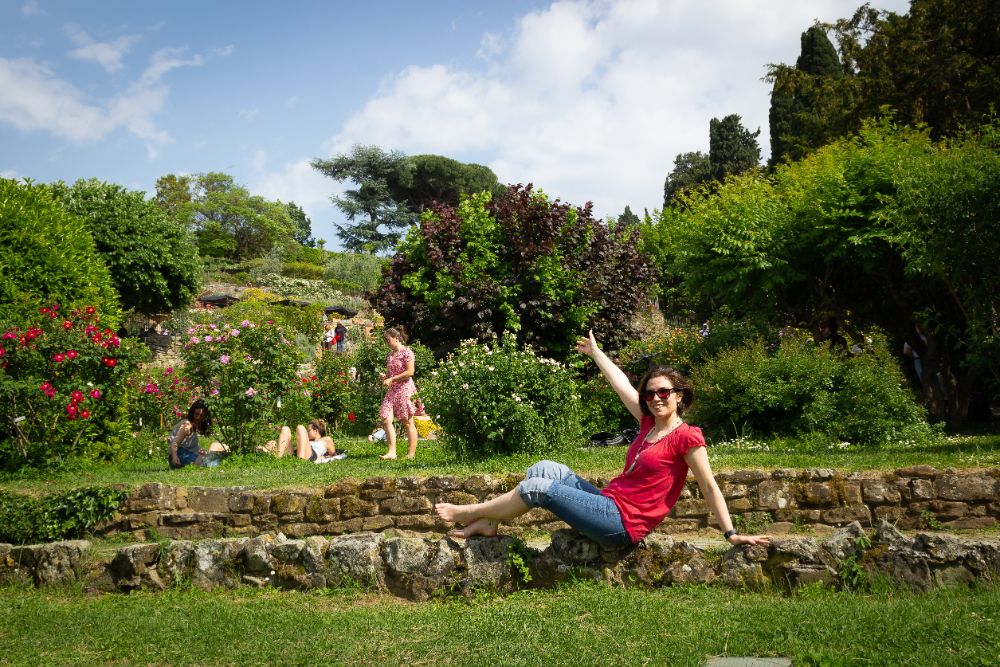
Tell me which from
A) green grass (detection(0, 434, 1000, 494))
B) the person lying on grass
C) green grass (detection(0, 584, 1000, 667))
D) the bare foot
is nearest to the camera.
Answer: green grass (detection(0, 584, 1000, 667))

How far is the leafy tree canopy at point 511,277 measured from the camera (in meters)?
14.8

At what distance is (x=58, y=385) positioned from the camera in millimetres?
9781

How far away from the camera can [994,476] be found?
6137 mm

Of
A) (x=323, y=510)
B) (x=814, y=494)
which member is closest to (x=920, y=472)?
(x=814, y=494)

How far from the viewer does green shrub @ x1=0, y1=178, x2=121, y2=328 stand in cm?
1084

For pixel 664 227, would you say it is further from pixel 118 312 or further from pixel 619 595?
pixel 619 595

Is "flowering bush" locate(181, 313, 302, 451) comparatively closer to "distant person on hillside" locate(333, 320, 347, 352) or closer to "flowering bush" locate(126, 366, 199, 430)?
"flowering bush" locate(126, 366, 199, 430)

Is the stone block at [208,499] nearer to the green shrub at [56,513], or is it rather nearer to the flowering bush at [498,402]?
the green shrub at [56,513]

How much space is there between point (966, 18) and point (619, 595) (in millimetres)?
17692

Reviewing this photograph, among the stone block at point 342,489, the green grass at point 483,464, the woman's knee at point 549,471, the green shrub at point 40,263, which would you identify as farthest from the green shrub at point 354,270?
the woman's knee at point 549,471

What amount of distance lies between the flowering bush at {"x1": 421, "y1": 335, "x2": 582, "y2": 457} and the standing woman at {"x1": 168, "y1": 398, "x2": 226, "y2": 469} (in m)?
2.70

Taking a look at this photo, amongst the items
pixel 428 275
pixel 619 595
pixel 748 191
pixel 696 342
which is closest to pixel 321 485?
pixel 619 595

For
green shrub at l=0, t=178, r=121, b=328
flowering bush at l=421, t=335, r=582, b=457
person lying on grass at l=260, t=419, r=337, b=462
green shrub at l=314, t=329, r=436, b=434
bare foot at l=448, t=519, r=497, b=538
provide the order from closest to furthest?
bare foot at l=448, t=519, r=497, b=538
flowering bush at l=421, t=335, r=582, b=457
green shrub at l=0, t=178, r=121, b=328
person lying on grass at l=260, t=419, r=337, b=462
green shrub at l=314, t=329, r=436, b=434

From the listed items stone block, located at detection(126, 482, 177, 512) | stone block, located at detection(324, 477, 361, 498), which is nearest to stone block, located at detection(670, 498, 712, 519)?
stone block, located at detection(324, 477, 361, 498)
